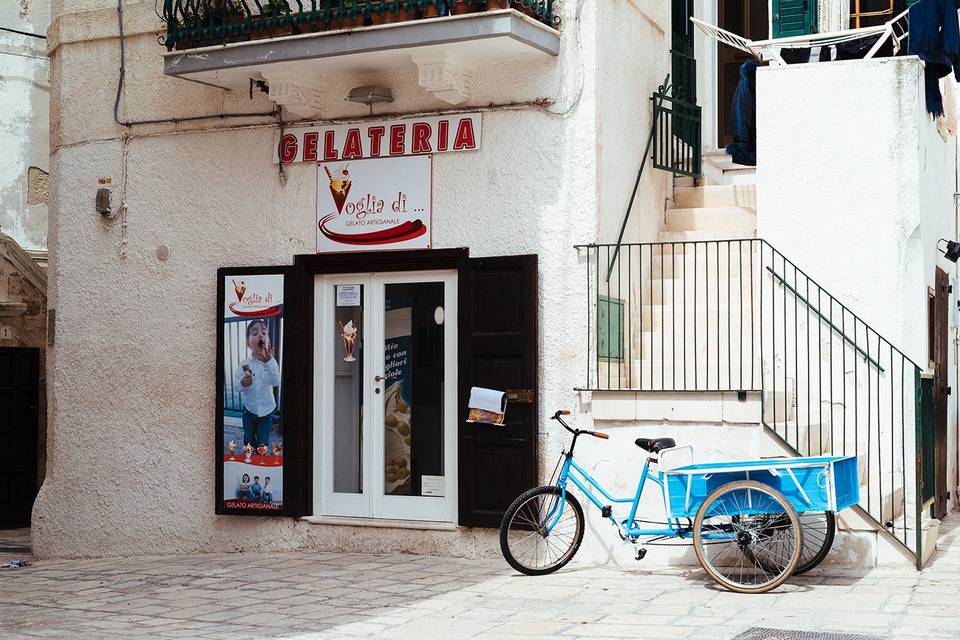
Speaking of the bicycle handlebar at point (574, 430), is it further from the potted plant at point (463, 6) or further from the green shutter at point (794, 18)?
the green shutter at point (794, 18)

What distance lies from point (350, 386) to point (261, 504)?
53.6 inches

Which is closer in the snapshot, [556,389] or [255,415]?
[556,389]

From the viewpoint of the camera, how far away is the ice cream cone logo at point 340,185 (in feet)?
38.3

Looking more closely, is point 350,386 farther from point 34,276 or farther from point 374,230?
point 34,276

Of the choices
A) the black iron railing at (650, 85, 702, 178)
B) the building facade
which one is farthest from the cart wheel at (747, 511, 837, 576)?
the black iron railing at (650, 85, 702, 178)

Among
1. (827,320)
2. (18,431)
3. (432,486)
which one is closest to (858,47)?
(827,320)

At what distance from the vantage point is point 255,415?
1188cm

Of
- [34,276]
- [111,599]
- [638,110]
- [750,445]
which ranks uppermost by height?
[638,110]

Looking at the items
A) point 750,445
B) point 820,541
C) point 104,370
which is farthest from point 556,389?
point 104,370

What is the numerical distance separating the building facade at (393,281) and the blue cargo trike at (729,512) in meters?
0.56

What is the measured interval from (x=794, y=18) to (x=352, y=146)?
4.19 m

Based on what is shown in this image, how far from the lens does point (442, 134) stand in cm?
1133

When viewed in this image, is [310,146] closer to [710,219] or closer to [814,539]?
[710,219]

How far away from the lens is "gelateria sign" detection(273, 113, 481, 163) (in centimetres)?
1127
